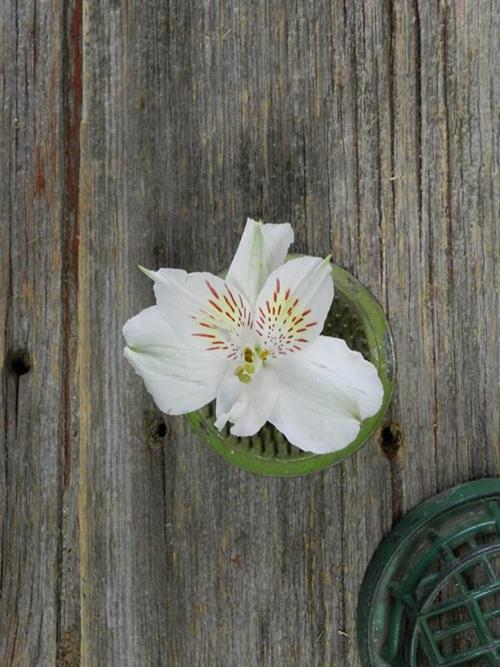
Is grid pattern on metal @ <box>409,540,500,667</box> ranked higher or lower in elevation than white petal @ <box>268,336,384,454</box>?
lower

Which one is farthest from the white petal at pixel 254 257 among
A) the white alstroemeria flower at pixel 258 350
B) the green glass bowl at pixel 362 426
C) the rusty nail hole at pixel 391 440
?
the rusty nail hole at pixel 391 440

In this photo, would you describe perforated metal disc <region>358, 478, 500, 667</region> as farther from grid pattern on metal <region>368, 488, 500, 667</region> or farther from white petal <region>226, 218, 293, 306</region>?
white petal <region>226, 218, 293, 306</region>

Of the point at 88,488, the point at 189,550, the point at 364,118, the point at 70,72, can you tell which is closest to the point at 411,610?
the point at 189,550

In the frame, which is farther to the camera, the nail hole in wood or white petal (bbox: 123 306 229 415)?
the nail hole in wood

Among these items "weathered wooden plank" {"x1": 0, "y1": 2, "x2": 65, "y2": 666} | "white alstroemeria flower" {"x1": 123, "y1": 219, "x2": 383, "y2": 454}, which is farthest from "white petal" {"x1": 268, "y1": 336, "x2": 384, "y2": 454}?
"weathered wooden plank" {"x1": 0, "y1": 2, "x2": 65, "y2": 666}

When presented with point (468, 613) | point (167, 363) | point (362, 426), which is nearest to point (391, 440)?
point (362, 426)

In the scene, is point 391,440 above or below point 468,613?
above

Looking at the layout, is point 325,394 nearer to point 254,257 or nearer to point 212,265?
point 254,257
